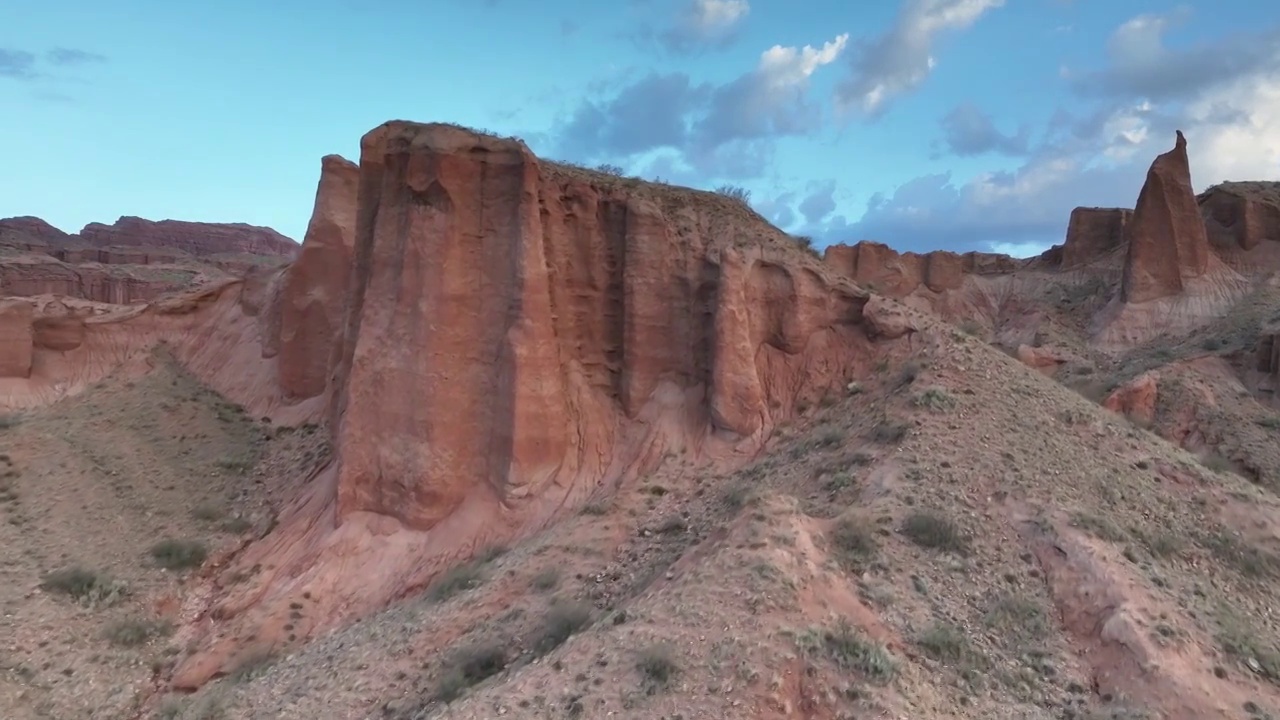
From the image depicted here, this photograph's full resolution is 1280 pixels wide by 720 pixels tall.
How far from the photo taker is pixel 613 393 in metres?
17.0

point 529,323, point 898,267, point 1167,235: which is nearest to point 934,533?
point 529,323

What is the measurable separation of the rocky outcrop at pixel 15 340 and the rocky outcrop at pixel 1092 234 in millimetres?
47207

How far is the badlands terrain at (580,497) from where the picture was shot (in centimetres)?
1006

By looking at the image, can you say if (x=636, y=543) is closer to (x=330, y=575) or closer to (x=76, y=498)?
(x=330, y=575)

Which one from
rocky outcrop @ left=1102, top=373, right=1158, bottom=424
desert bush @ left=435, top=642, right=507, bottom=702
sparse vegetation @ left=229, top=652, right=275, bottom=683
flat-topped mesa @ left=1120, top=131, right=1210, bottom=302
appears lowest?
sparse vegetation @ left=229, top=652, right=275, bottom=683

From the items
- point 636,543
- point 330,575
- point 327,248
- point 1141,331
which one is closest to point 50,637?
point 330,575

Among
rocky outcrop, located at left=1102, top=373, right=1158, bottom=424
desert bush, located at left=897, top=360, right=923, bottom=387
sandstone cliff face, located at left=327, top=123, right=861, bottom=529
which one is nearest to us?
desert bush, located at left=897, top=360, right=923, bottom=387

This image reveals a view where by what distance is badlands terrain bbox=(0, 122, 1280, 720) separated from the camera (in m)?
10.1

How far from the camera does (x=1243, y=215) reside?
40000 mm

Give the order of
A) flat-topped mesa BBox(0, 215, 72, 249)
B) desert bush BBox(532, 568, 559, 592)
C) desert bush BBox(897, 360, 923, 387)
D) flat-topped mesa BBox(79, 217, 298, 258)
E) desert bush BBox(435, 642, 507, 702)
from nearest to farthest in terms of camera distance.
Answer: desert bush BBox(435, 642, 507, 702) → desert bush BBox(532, 568, 559, 592) → desert bush BBox(897, 360, 923, 387) → flat-topped mesa BBox(0, 215, 72, 249) → flat-topped mesa BBox(79, 217, 298, 258)

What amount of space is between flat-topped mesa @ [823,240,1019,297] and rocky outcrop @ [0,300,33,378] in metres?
34.6

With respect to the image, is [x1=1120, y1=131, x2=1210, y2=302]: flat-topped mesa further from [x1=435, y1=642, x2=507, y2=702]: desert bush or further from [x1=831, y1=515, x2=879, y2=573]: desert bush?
[x1=435, y1=642, x2=507, y2=702]: desert bush

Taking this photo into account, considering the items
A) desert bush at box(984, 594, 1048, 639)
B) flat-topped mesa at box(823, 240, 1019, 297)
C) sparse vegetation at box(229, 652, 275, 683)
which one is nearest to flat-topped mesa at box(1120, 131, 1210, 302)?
flat-topped mesa at box(823, 240, 1019, 297)

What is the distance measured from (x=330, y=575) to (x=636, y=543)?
18.6 feet
